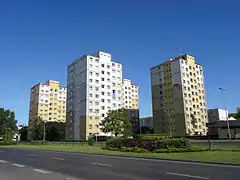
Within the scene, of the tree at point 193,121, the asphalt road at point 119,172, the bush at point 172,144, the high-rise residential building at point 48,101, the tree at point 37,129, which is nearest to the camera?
the asphalt road at point 119,172

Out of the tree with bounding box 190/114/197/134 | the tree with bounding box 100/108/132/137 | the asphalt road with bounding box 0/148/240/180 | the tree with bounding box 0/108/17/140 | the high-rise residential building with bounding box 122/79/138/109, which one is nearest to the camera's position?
the asphalt road with bounding box 0/148/240/180

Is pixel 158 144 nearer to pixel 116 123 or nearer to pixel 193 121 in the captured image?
pixel 116 123

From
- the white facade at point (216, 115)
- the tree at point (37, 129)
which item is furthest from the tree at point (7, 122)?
the white facade at point (216, 115)

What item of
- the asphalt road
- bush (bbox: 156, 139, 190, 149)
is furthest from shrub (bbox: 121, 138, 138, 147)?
the asphalt road

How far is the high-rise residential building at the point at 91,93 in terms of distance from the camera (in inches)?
3462

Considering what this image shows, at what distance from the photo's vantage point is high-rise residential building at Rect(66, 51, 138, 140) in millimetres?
87931

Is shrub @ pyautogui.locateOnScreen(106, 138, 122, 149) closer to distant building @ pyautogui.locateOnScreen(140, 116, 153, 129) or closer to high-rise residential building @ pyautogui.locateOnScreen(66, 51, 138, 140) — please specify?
high-rise residential building @ pyautogui.locateOnScreen(66, 51, 138, 140)

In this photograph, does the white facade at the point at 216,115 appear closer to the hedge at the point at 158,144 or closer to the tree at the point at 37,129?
the tree at the point at 37,129

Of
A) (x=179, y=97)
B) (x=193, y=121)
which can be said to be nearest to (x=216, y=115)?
(x=179, y=97)

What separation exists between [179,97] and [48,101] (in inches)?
2786

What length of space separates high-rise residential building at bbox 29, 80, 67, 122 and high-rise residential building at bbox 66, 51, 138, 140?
34127 millimetres

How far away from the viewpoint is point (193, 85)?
97250 millimetres

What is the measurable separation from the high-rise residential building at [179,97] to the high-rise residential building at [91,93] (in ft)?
55.1

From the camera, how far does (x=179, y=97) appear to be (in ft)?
306
